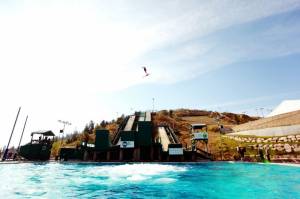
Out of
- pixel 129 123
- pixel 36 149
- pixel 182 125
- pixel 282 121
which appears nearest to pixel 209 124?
pixel 182 125

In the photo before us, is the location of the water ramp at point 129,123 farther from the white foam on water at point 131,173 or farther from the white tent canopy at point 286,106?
the white tent canopy at point 286,106

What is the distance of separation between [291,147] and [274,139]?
16.0ft

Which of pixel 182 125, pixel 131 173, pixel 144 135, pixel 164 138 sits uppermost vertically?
pixel 182 125

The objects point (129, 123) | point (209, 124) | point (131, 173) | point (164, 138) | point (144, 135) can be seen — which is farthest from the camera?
point (209, 124)

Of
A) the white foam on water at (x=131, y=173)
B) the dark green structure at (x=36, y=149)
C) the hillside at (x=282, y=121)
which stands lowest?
the white foam on water at (x=131, y=173)

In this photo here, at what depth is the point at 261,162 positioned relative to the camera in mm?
35188

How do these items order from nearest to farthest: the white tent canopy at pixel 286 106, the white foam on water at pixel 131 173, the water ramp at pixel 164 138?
the white foam on water at pixel 131 173
the water ramp at pixel 164 138
the white tent canopy at pixel 286 106

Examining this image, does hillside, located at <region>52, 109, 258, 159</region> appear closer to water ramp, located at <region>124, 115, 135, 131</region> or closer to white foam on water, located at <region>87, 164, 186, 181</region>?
water ramp, located at <region>124, 115, 135, 131</region>

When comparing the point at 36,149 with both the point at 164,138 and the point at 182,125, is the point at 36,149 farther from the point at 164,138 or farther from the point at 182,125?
the point at 182,125

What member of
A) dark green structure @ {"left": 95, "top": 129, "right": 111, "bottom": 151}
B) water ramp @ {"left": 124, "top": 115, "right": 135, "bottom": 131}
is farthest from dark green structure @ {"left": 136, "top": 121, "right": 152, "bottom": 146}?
water ramp @ {"left": 124, "top": 115, "right": 135, "bottom": 131}

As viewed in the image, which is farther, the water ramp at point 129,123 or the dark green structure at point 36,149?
the water ramp at point 129,123

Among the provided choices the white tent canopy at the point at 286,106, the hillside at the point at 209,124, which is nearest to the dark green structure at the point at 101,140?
the hillside at the point at 209,124

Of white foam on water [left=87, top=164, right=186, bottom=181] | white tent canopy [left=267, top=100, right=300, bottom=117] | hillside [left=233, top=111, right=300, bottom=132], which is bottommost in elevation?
white foam on water [left=87, top=164, right=186, bottom=181]

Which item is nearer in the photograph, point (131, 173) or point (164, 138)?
point (131, 173)
